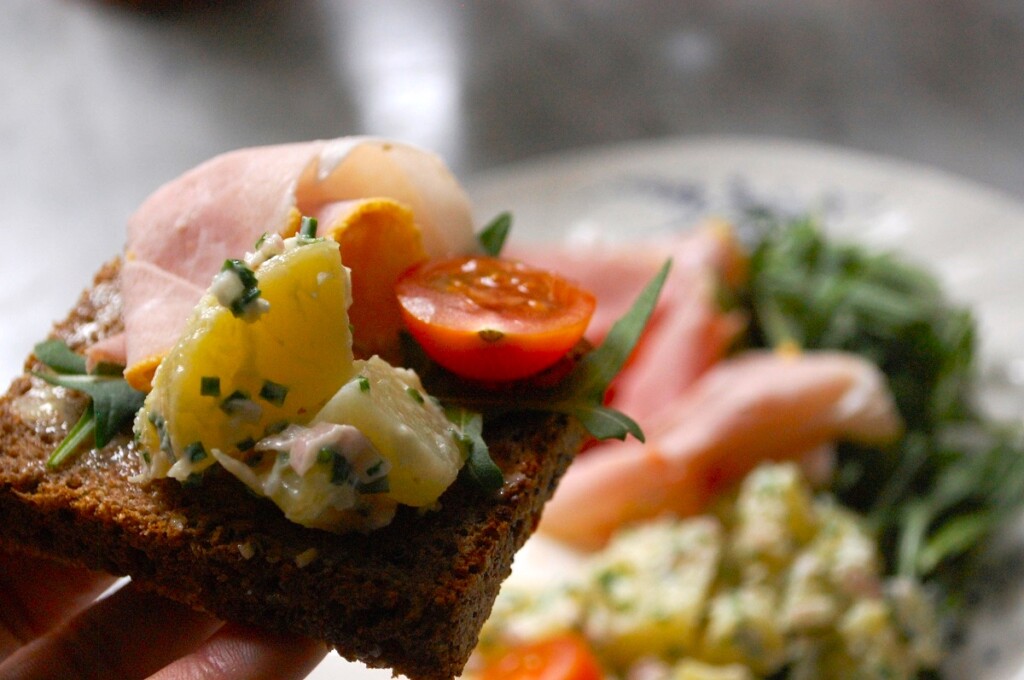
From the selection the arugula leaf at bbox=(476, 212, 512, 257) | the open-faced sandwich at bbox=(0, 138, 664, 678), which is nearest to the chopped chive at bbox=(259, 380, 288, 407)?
the open-faced sandwich at bbox=(0, 138, 664, 678)

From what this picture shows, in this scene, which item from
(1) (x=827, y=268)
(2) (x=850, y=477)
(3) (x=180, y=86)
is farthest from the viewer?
(3) (x=180, y=86)

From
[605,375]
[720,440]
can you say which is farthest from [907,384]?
[605,375]

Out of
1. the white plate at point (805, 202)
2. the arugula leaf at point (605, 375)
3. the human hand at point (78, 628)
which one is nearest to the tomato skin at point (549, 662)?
the human hand at point (78, 628)

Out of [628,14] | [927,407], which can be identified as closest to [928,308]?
[927,407]

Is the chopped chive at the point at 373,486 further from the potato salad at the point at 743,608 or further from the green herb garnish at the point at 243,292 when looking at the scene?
the potato salad at the point at 743,608

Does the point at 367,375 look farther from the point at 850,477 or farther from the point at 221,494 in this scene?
the point at 850,477

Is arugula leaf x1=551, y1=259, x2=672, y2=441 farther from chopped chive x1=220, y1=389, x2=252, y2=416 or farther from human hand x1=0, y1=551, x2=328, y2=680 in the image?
human hand x1=0, y1=551, x2=328, y2=680

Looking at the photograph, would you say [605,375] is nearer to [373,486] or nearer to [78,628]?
[373,486]
